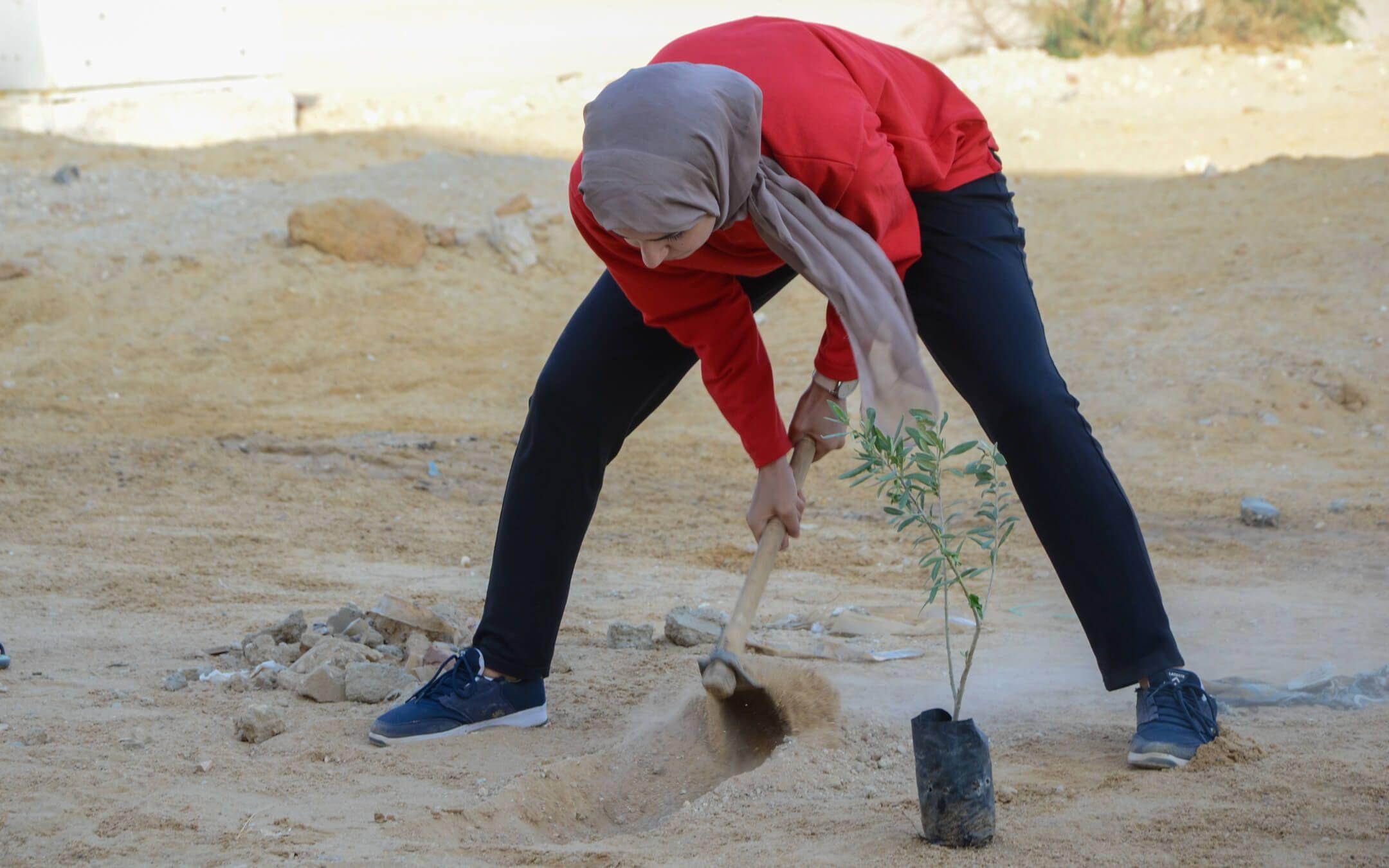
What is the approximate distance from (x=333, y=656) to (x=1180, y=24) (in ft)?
44.0

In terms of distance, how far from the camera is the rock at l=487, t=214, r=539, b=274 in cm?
844

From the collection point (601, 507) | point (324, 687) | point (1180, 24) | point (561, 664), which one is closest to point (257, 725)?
point (324, 687)

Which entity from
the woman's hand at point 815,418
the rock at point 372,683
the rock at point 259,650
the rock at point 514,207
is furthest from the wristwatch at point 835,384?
the rock at point 514,207

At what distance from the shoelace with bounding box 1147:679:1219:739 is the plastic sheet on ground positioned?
46 cm

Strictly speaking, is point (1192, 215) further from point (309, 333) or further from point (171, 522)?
point (171, 522)

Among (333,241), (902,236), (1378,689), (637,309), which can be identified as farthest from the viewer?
(333,241)

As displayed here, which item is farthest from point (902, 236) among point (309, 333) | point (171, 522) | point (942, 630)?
point (309, 333)

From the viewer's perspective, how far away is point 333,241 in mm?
8070

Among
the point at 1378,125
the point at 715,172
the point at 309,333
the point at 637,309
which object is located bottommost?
the point at 309,333

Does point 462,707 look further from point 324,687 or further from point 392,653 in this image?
point 392,653

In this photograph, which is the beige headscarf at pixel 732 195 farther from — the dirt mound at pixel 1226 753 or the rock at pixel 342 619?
the rock at pixel 342 619

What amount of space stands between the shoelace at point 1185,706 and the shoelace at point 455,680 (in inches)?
49.7

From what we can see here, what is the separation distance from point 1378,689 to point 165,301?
662cm

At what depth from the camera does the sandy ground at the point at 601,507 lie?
2158 mm
